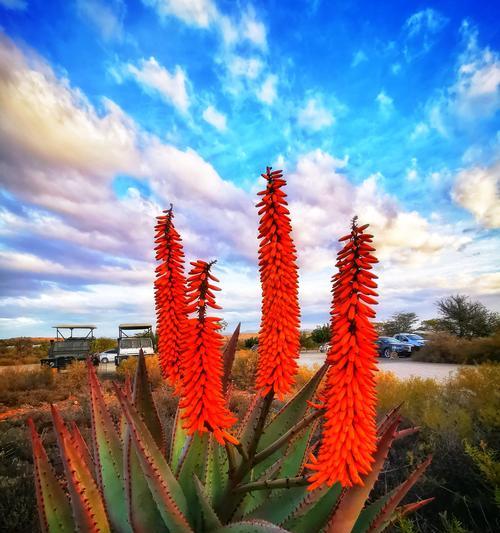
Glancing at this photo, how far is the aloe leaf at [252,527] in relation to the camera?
1410mm

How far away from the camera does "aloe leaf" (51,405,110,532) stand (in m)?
1.65

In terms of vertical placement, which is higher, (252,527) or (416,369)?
(252,527)

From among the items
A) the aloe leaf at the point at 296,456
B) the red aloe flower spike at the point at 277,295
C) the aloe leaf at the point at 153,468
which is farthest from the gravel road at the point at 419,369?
the red aloe flower spike at the point at 277,295

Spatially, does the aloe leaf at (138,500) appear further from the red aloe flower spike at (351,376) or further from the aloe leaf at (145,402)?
the red aloe flower spike at (351,376)

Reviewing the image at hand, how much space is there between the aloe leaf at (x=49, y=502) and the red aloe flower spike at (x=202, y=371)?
1.05 m

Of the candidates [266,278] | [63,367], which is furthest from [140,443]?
[63,367]

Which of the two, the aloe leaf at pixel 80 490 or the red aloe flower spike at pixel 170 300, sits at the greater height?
the red aloe flower spike at pixel 170 300

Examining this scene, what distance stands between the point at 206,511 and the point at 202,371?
0.81m

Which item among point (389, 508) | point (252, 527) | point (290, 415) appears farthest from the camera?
point (290, 415)

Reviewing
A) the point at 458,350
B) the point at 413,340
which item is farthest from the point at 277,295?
the point at 413,340

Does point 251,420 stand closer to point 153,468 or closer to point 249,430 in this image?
point 249,430

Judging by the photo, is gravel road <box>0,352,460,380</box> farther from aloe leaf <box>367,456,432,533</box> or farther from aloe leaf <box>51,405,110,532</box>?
aloe leaf <box>51,405,110,532</box>

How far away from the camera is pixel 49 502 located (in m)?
1.85

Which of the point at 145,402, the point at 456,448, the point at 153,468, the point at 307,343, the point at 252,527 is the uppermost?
the point at 307,343
